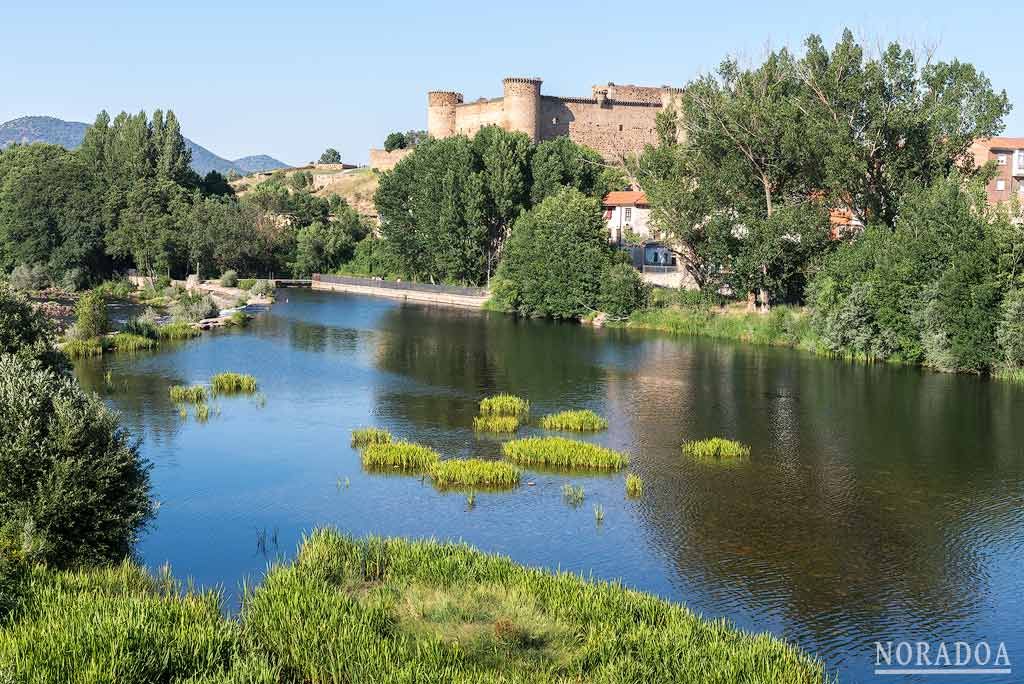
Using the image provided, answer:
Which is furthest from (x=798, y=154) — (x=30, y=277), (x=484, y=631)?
(x=30, y=277)

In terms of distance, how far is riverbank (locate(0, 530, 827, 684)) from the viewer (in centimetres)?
1032

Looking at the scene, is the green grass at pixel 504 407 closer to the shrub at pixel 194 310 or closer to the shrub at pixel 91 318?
the shrub at pixel 91 318

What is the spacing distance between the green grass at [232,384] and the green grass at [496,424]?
7907 mm

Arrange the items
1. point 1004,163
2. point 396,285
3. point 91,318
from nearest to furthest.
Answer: point 91,318
point 1004,163
point 396,285

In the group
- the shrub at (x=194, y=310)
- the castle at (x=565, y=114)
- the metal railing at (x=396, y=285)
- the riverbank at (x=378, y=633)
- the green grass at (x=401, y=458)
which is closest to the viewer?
the riverbank at (x=378, y=633)

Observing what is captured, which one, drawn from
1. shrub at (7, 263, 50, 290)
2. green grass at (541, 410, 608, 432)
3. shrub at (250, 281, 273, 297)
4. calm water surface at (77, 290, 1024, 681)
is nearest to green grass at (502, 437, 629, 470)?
calm water surface at (77, 290, 1024, 681)

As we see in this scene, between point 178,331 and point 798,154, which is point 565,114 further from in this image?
point 178,331

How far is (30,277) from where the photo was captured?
60844mm

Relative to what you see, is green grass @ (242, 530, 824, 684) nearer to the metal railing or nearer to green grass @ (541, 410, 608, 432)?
green grass @ (541, 410, 608, 432)

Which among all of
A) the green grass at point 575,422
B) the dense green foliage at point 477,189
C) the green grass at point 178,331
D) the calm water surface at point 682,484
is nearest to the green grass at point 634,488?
the calm water surface at point 682,484

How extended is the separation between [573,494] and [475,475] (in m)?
1.99

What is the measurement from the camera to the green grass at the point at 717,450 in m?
22.7

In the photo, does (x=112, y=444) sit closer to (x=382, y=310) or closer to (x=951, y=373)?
(x=951, y=373)

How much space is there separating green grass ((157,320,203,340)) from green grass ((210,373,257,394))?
39.3 ft
